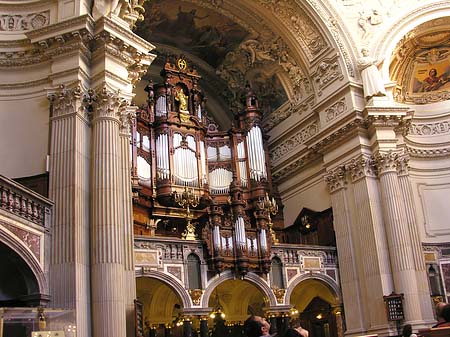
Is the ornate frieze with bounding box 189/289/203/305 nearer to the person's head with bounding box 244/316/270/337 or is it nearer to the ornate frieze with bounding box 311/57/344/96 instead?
the ornate frieze with bounding box 311/57/344/96

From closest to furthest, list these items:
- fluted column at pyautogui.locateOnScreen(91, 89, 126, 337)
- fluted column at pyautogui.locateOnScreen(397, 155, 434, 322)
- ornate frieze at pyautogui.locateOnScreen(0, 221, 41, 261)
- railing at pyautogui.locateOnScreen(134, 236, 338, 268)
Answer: ornate frieze at pyautogui.locateOnScreen(0, 221, 41, 261), fluted column at pyautogui.locateOnScreen(91, 89, 126, 337), railing at pyautogui.locateOnScreen(134, 236, 338, 268), fluted column at pyautogui.locateOnScreen(397, 155, 434, 322)

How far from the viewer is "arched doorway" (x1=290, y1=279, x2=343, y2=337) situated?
64.6 feet

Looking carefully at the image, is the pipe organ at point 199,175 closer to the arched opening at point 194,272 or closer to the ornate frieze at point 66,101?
the arched opening at point 194,272

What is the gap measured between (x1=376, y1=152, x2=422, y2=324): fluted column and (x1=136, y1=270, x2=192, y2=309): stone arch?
6.32 metres

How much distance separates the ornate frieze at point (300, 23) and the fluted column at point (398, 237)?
4.89 m

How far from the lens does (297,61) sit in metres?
22.0

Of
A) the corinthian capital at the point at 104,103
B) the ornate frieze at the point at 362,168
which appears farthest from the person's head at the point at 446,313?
the ornate frieze at the point at 362,168

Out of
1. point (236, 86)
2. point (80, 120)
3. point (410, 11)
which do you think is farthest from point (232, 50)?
point (80, 120)

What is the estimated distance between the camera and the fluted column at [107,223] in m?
12.1

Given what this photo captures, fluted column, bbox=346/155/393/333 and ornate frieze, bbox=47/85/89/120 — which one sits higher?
ornate frieze, bbox=47/85/89/120

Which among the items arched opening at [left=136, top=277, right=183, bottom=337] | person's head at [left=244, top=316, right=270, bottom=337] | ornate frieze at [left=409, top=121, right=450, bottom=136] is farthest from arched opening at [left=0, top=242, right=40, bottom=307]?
ornate frieze at [left=409, top=121, right=450, bottom=136]

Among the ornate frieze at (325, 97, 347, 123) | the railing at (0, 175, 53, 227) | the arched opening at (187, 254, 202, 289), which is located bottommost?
the arched opening at (187, 254, 202, 289)

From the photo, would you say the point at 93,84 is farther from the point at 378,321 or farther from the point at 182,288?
the point at 378,321

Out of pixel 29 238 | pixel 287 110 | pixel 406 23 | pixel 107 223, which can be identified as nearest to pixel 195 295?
pixel 107 223
